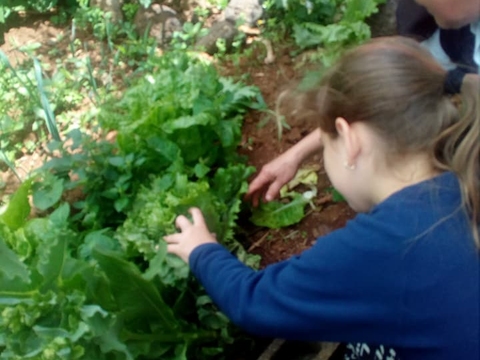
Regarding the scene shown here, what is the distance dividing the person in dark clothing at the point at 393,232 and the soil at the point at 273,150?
0.65m

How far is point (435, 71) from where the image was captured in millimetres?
1492

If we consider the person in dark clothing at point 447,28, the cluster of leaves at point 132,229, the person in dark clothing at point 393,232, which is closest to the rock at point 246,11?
the cluster of leaves at point 132,229

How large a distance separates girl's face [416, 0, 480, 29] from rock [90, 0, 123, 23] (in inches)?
69.7

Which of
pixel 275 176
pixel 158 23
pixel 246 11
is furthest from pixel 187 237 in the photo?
pixel 158 23

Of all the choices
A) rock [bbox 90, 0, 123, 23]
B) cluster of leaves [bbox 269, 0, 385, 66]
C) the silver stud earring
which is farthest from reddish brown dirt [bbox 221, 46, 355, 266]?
rock [bbox 90, 0, 123, 23]

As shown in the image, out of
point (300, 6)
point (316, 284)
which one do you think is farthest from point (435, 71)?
point (300, 6)

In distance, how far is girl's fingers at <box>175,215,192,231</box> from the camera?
1.87 metres

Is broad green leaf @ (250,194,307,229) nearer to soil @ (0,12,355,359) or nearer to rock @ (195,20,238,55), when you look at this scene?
soil @ (0,12,355,359)

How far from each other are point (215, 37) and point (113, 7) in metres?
0.61

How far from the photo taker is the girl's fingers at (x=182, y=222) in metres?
1.87

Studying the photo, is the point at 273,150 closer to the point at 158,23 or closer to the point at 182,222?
the point at 182,222

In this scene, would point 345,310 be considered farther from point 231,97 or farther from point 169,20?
point 169,20

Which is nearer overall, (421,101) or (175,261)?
(421,101)

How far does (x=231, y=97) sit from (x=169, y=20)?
3.46ft
